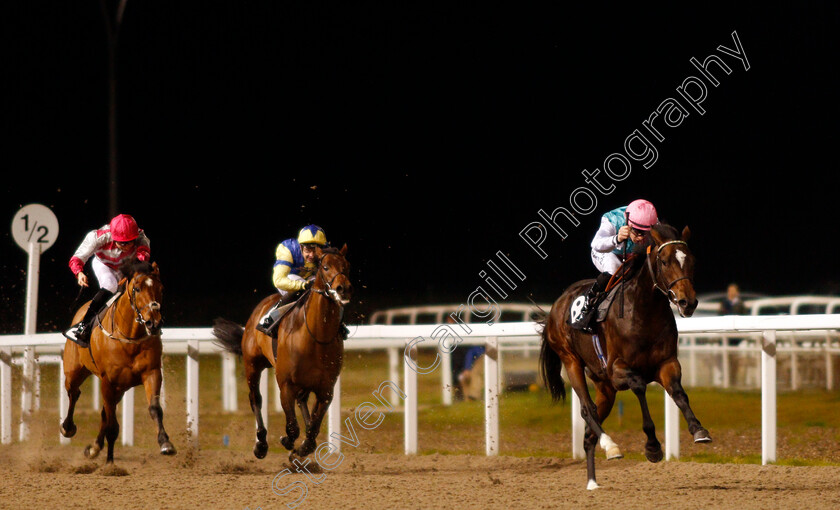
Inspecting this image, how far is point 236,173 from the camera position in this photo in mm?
22656

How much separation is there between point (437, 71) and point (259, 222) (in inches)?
222

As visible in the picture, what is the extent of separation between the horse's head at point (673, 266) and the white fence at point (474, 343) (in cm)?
141

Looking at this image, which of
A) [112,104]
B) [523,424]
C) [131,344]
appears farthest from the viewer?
[112,104]

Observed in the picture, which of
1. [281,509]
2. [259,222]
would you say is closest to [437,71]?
[259,222]

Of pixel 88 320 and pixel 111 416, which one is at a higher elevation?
pixel 88 320

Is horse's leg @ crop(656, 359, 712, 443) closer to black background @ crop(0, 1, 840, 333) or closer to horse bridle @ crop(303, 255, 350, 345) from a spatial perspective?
horse bridle @ crop(303, 255, 350, 345)

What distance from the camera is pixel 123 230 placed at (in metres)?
7.27

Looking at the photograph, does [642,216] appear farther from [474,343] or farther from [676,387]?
[474,343]

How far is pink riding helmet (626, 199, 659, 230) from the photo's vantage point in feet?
18.5

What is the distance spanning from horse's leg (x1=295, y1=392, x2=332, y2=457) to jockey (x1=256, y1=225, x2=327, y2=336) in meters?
0.66

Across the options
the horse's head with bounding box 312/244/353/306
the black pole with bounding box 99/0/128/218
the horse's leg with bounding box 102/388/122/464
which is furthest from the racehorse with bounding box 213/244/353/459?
the black pole with bounding box 99/0/128/218

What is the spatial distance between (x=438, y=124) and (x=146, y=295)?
1392 cm

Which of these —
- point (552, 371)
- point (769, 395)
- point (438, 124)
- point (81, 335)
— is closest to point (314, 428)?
→ point (552, 371)

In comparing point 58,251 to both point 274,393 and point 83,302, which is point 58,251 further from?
point 83,302
